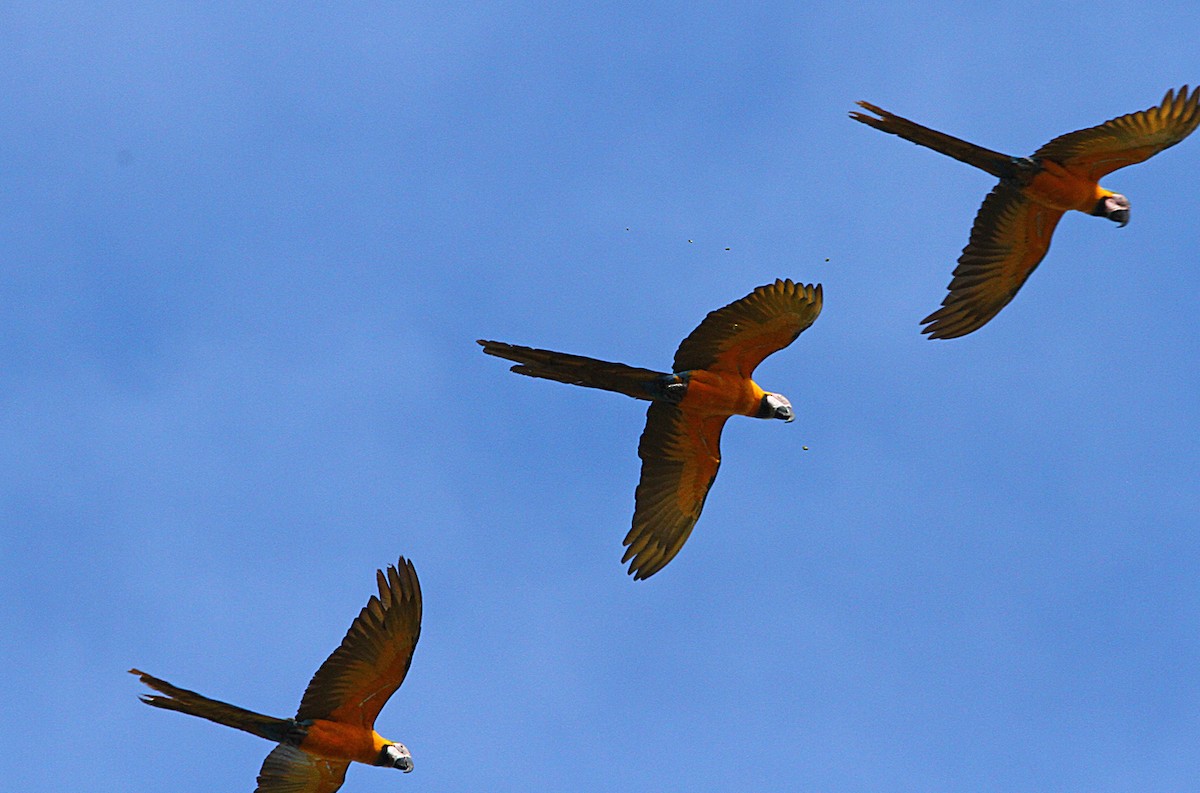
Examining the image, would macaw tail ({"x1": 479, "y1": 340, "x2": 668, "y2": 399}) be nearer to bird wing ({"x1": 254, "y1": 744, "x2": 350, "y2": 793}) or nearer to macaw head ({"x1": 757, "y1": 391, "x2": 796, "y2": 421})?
macaw head ({"x1": 757, "y1": 391, "x2": 796, "y2": 421})

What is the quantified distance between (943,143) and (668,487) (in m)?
5.99

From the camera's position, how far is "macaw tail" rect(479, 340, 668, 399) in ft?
65.7

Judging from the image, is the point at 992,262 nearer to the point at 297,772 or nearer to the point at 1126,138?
the point at 1126,138

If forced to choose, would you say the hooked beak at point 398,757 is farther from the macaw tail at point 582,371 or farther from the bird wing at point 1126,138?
the bird wing at point 1126,138

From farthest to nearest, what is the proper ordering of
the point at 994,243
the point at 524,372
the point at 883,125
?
1. the point at 994,243
2. the point at 883,125
3. the point at 524,372

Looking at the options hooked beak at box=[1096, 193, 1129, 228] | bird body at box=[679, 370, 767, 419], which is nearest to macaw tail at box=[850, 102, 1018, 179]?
hooked beak at box=[1096, 193, 1129, 228]

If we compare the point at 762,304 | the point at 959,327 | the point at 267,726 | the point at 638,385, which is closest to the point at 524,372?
the point at 638,385

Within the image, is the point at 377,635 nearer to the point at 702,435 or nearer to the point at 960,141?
the point at 702,435

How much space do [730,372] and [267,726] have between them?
740 centimetres

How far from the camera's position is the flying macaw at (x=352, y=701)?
2034cm

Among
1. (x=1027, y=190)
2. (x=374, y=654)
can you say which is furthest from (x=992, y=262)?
(x=374, y=654)

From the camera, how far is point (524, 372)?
2022 cm

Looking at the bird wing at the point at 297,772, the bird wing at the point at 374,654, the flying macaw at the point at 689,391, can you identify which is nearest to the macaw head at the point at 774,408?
the flying macaw at the point at 689,391

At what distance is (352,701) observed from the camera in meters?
20.7
